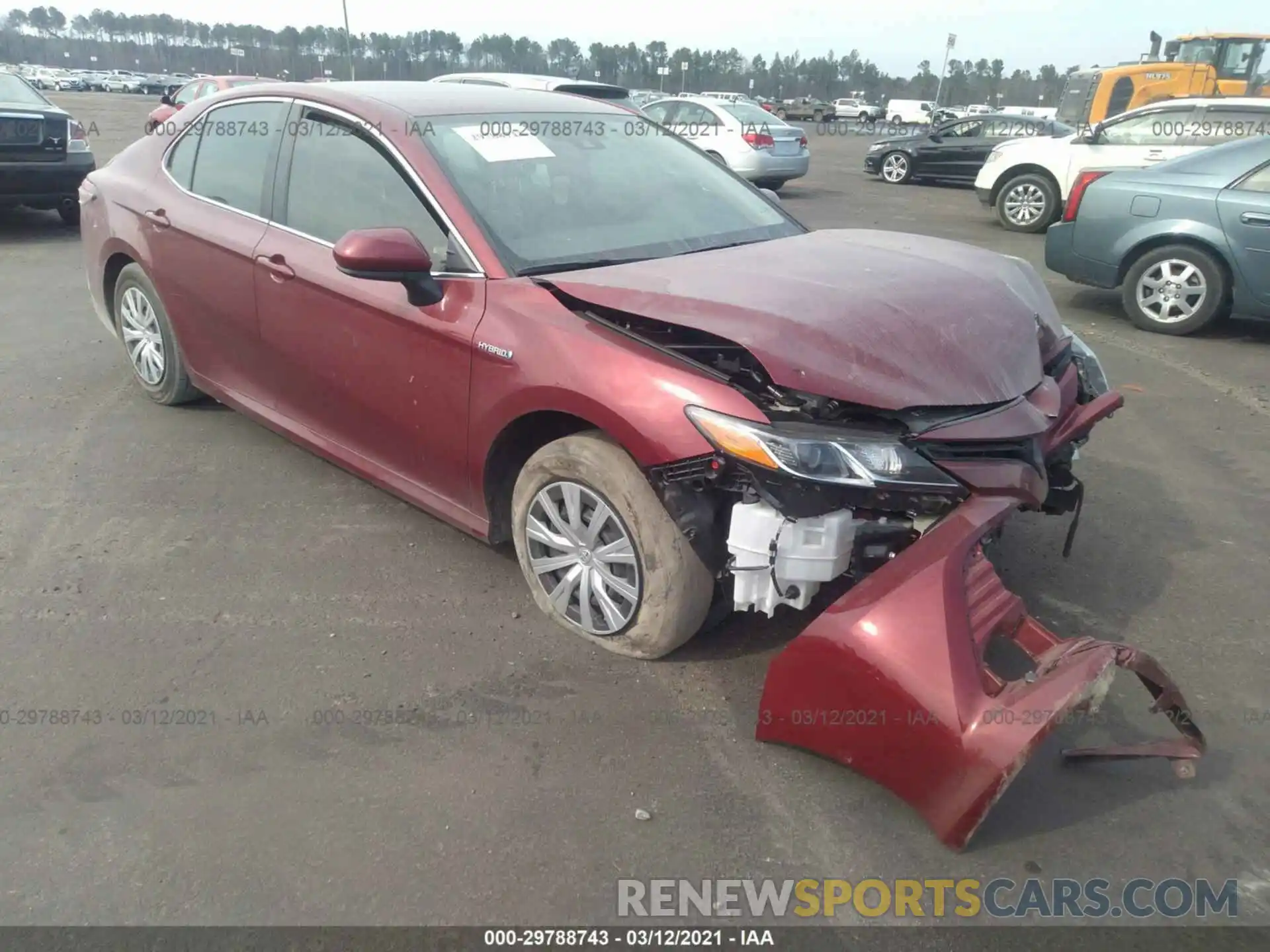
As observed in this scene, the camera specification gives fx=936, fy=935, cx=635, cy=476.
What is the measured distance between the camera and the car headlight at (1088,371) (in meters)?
3.49

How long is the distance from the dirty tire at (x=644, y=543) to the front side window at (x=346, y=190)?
2.50ft

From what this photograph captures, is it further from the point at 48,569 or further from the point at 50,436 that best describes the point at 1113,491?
the point at 50,436

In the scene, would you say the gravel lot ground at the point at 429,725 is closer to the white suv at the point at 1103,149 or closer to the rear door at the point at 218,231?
A: the rear door at the point at 218,231

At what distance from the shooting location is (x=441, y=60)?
206 ft

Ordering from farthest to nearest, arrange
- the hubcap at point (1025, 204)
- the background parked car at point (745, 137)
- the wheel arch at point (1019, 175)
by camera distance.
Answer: the background parked car at point (745, 137)
the hubcap at point (1025, 204)
the wheel arch at point (1019, 175)

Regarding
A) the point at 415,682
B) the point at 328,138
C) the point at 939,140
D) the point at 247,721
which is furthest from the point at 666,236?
the point at 939,140

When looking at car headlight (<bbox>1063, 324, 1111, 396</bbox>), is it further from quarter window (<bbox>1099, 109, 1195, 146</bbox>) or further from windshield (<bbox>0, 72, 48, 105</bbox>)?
windshield (<bbox>0, 72, 48, 105</bbox>)

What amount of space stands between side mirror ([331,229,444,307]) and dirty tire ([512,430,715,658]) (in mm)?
728

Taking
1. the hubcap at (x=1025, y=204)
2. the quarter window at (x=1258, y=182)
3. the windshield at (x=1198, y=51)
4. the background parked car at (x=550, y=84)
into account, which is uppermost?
the windshield at (x=1198, y=51)

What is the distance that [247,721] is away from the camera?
2.80m

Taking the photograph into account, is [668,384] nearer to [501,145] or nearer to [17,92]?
[501,145]

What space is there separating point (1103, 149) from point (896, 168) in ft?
24.0
